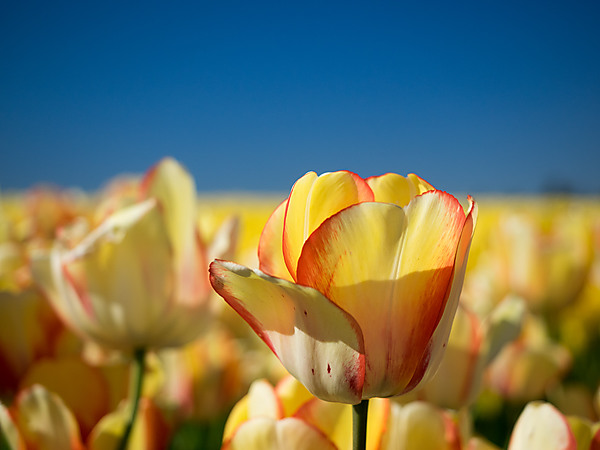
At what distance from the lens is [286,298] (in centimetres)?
→ 30

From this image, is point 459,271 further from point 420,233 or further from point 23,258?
point 23,258

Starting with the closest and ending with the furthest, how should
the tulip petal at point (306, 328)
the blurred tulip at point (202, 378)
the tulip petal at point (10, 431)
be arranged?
the tulip petal at point (306, 328) → the tulip petal at point (10, 431) → the blurred tulip at point (202, 378)

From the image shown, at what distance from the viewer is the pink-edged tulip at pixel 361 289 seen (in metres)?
0.30

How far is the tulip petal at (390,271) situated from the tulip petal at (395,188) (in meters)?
0.05

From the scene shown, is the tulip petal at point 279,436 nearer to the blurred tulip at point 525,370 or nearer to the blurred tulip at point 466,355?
the blurred tulip at point 466,355

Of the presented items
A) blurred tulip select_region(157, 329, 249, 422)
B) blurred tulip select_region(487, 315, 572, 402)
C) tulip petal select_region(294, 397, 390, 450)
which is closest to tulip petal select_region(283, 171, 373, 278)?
tulip petal select_region(294, 397, 390, 450)

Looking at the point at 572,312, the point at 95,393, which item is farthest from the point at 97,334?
the point at 572,312

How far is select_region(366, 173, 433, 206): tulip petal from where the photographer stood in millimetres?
349

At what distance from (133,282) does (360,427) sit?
30 centimetres

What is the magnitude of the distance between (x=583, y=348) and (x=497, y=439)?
0.65 metres

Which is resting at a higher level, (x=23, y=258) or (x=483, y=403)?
(x=23, y=258)

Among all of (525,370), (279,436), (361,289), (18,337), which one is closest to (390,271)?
(361,289)

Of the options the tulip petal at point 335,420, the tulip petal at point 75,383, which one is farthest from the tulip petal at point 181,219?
the tulip petal at point 335,420

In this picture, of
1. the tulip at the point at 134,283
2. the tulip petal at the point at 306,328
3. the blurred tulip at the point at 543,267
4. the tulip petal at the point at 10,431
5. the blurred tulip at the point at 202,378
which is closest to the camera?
the tulip petal at the point at 306,328
